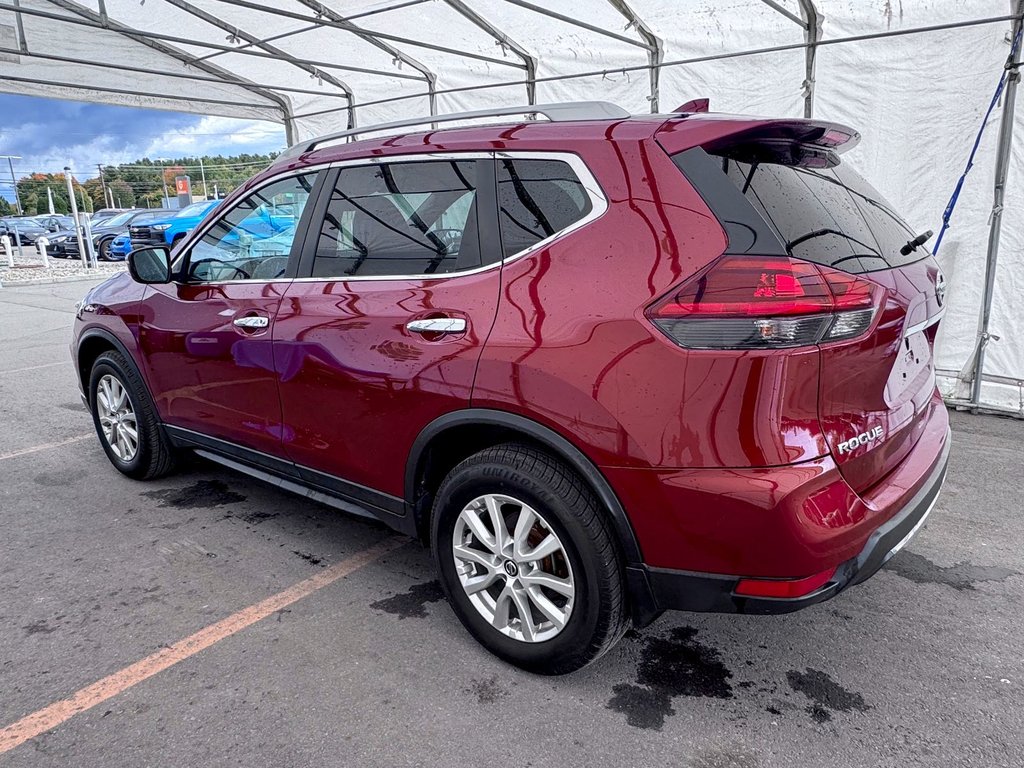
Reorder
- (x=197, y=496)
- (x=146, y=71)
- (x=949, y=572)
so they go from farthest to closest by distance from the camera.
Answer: (x=146, y=71) → (x=197, y=496) → (x=949, y=572)

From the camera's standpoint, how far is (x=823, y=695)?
228 cm

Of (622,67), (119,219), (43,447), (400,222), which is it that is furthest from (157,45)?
(119,219)

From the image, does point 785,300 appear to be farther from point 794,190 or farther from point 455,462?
point 455,462

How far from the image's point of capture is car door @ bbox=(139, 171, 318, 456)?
3.08m

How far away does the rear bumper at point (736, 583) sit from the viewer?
1.96 metres

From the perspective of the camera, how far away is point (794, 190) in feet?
6.97

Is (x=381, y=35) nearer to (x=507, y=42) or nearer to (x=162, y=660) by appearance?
(x=507, y=42)

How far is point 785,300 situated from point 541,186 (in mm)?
859

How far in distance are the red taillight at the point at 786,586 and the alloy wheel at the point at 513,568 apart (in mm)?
528

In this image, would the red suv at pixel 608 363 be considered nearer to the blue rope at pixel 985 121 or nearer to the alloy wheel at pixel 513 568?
the alloy wheel at pixel 513 568

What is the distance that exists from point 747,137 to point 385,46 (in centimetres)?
817

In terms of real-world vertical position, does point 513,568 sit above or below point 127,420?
below

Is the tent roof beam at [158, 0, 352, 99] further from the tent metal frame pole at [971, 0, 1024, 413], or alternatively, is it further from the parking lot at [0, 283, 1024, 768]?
the tent metal frame pole at [971, 0, 1024, 413]

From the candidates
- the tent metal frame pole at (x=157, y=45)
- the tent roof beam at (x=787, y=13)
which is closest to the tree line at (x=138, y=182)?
the tent metal frame pole at (x=157, y=45)
